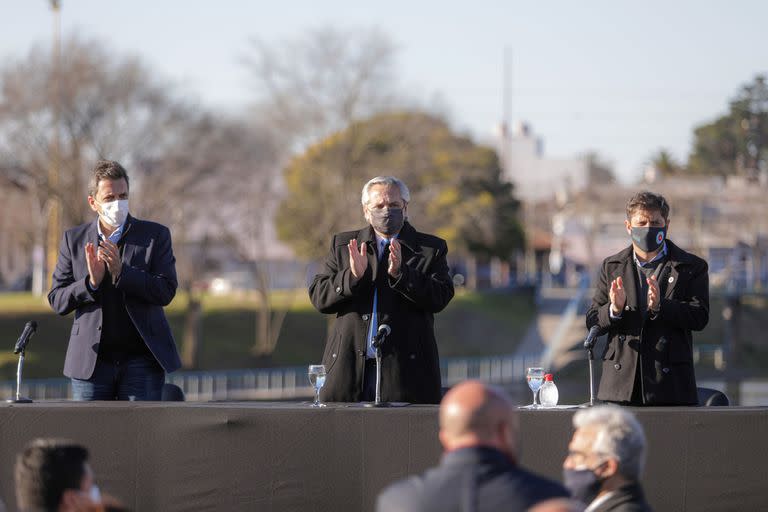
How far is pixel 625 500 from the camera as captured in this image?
492cm

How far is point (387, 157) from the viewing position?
Result: 49594mm

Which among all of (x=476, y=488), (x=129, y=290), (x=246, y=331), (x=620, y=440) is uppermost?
(x=246, y=331)

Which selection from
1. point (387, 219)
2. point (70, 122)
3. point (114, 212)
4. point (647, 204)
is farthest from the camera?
point (70, 122)

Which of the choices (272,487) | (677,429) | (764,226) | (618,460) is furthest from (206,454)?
(764,226)

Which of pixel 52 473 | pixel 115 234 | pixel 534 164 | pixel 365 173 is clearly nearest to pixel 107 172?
pixel 115 234

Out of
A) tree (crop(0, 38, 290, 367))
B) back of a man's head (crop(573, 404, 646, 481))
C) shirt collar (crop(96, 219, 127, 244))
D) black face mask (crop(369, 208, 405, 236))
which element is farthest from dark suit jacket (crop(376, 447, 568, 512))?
tree (crop(0, 38, 290, 367))

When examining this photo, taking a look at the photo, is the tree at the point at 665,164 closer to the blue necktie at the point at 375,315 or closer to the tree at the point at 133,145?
the tree at the point at 133,145

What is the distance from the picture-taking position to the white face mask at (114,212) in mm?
7816

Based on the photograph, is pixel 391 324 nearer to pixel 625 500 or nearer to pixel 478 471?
pixel 625 500

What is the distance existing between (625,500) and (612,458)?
0.51ft

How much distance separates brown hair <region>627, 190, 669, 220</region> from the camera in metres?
7.49

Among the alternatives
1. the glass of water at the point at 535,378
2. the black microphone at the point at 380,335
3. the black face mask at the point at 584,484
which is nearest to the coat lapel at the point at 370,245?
the black microphone at the point at 380,335

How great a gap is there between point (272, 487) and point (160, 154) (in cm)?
3735

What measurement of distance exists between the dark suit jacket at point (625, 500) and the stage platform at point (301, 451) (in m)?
2.24
